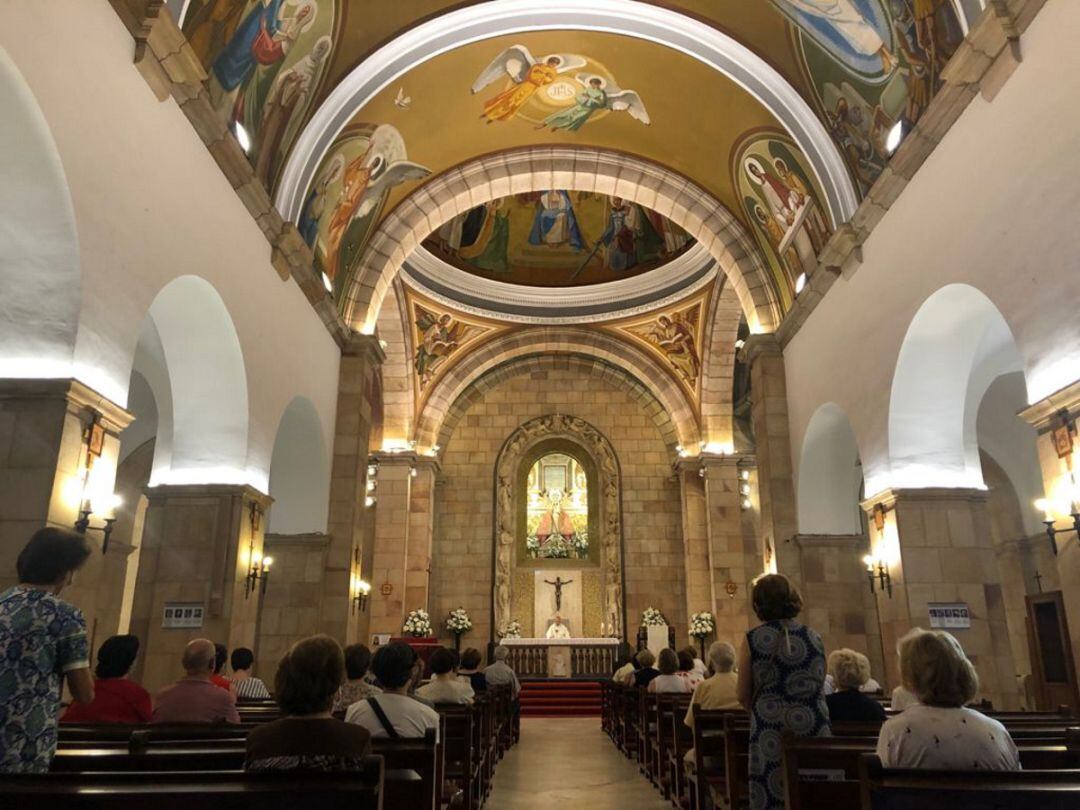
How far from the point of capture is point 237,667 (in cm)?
692

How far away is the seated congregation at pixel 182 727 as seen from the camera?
83.5 inches

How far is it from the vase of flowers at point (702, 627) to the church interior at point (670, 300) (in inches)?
2.4

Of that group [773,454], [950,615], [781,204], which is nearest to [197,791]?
[950,615]

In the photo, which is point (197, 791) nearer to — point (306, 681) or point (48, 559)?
point (306, 681)

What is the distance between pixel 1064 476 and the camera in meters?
5.72

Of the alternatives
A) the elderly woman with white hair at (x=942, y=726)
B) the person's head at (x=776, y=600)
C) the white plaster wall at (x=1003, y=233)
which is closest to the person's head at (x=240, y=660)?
the person's head at (x=776, y=600)

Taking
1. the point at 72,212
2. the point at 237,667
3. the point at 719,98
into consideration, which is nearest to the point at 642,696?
the point at 237,667

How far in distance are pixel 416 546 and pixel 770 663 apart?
15.1m

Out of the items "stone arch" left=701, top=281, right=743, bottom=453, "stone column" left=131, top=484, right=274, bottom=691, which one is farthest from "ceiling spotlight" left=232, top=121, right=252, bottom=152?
"stone arch" left=701, top=281, right=743, bottom=453

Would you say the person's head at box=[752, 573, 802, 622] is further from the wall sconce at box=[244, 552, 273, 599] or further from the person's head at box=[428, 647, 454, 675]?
the wall sconce at box=[244, 552, 273, 599]

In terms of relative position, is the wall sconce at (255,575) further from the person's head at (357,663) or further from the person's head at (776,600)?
the person's head at (776,600)

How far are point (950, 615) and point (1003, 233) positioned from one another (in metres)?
3.81

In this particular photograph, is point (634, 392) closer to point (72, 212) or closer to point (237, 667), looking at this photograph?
point (237, 667)

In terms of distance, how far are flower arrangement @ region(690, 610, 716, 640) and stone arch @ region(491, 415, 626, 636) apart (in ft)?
9.78
